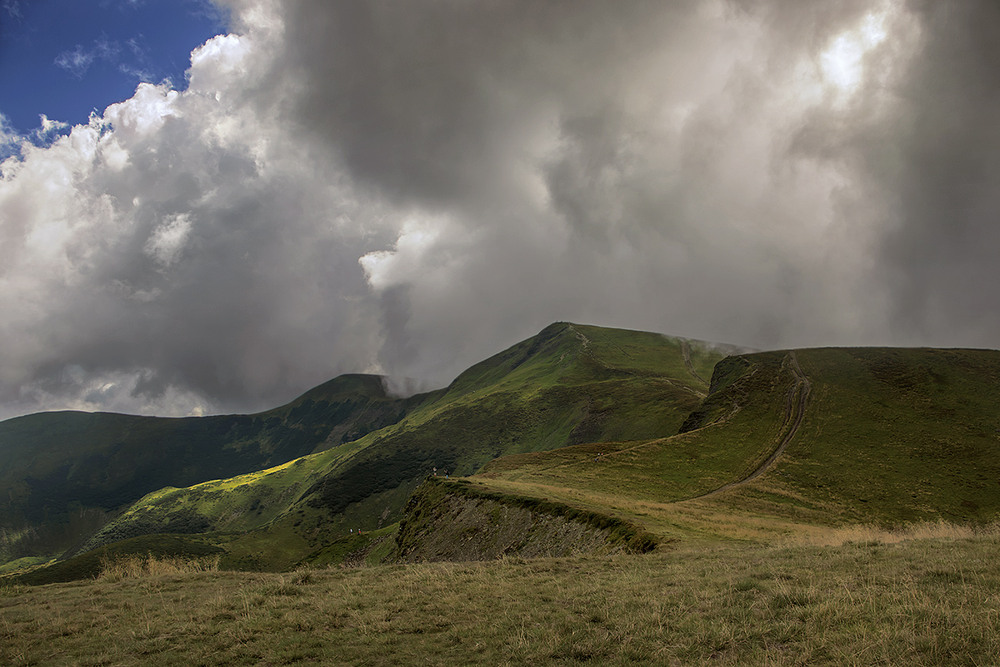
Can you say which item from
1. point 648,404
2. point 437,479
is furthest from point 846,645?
point 648,404

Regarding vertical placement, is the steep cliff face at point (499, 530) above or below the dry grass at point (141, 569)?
below

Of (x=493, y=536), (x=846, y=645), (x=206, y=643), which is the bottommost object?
(x=493, y=536)

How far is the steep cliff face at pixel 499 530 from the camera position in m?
29.3

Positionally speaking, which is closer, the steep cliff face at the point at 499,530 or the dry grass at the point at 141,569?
the dry grass at the point at 141,569

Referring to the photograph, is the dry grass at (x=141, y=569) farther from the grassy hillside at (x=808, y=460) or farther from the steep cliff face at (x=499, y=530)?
the grassy hillside at (x=808, y=460)

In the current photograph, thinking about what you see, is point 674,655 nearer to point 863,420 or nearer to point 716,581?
point 716,581

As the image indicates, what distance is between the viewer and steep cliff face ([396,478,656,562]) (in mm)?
29297

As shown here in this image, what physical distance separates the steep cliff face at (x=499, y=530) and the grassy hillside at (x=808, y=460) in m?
2.35

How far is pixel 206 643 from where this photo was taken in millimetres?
11734

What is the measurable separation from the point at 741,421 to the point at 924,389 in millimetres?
38010

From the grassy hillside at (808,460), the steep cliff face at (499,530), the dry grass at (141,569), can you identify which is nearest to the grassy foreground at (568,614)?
the dry grass at (141,569)

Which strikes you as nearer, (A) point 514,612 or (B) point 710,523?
(A) point 514,612

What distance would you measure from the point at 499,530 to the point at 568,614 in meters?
27.6

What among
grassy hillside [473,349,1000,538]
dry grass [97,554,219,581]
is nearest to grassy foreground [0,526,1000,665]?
dry grass [97,554,219,581]
